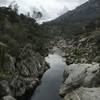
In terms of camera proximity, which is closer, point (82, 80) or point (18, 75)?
point (82, 80)

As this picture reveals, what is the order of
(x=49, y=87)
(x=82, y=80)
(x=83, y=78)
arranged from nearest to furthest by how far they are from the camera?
(x=82, y=80)
(x=83, y=78)
(x=49, y=87)

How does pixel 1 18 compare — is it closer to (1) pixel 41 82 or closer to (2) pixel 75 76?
(1) pixel 41 82

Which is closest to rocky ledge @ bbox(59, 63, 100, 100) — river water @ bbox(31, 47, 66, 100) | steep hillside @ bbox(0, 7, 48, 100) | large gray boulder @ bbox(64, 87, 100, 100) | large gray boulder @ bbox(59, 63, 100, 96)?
large gray boulder @ bbox(59, 63, 100, 96)

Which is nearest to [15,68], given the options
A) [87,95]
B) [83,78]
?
[83,78]

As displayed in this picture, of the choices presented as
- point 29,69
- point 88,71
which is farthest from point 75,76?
point 29,69

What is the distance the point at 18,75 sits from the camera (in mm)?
58031

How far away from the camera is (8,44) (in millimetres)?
67062

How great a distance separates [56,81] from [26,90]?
41.5 ft

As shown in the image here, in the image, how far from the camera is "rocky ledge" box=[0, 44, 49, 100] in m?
47.5

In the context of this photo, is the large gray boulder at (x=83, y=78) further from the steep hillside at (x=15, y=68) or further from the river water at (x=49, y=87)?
the steep hillside at (x=15, y=68)

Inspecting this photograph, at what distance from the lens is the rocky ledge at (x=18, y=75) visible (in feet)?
156

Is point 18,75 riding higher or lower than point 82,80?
higher

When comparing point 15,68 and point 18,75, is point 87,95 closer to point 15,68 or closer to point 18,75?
point 18,75

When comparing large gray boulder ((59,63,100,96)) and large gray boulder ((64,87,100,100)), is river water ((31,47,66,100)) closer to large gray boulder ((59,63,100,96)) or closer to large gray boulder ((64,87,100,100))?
large gray boulder ((59,63,100,96))
